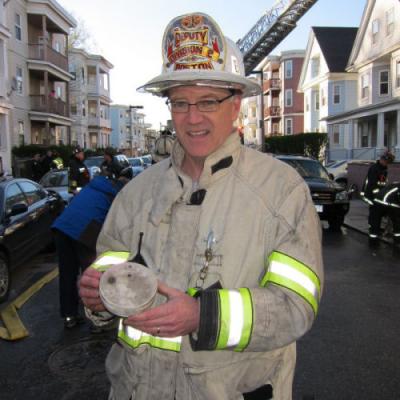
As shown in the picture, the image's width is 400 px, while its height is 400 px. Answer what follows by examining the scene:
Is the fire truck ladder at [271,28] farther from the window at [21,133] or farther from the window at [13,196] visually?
the window at [13,196]

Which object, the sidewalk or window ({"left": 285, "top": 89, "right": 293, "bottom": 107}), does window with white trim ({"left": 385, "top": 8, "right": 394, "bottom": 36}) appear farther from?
window ({"left": 285, "top": 89, "right": 293, "bottom": 107})

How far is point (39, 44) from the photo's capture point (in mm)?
28875

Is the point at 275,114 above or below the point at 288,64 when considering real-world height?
below

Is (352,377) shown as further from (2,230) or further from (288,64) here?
(288,64)

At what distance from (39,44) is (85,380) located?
28819 millimetres

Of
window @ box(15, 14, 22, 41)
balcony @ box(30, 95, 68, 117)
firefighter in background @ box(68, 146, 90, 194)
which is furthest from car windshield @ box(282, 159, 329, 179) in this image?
window @ box(15, 14, 22, 41)

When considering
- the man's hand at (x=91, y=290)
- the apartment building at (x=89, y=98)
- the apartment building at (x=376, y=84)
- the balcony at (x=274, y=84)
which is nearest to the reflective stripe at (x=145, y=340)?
the man's hand at (x=91, y=290)

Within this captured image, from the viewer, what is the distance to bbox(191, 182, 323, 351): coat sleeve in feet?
4.60

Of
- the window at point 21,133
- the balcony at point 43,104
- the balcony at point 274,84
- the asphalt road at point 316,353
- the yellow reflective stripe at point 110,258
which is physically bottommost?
the asphalt road at point 316,353

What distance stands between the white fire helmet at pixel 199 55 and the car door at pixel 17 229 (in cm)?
559

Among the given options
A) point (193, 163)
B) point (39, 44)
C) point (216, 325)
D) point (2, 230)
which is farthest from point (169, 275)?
point (39, 44)

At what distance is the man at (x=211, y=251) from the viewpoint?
1423 millimetres

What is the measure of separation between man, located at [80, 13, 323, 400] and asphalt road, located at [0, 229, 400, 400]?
1431mm

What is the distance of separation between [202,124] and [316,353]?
3351 mm
